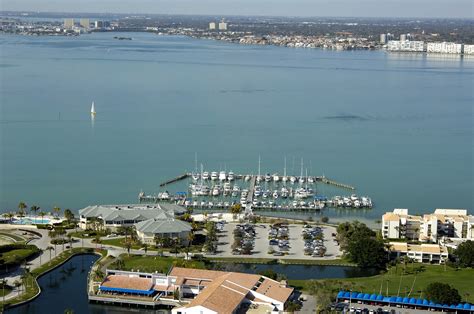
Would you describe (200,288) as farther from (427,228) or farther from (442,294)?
(427,228)

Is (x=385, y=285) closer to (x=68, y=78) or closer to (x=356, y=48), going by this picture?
(x=68, y=78)

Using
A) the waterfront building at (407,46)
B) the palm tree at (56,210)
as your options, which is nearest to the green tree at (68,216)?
the palm tree at (56,210)

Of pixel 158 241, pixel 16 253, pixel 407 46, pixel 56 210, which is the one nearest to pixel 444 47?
pixel 407 46

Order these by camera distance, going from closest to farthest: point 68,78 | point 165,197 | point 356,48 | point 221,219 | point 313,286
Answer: point 313,286, point 221,219, point 165,197, point 68,78, point 356,48

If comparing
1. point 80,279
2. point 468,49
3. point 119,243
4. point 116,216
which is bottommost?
point 80,279

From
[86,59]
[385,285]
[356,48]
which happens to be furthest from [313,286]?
[356,48]

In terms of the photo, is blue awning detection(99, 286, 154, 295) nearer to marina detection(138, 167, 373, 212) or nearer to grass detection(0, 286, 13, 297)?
grass detection(0, 286, 13, 297)
